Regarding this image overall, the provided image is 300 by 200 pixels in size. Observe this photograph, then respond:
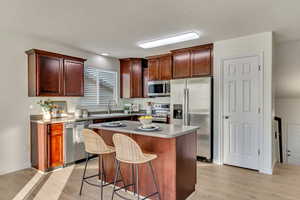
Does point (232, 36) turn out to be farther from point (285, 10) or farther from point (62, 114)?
point (62, 114)

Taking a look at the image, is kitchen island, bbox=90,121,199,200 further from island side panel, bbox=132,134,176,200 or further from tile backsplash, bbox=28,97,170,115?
tile backsplash, bbox=28,97,170,115

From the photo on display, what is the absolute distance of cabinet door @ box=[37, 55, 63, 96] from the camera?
12.0 ft

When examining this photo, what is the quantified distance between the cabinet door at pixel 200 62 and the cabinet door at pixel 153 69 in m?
1.11

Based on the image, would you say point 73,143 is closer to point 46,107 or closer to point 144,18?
point 46,107

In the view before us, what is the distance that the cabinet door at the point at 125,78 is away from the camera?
5.77 m

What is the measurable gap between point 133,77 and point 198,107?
2.40 meters

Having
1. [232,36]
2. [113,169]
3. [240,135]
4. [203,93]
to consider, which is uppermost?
[232,36]

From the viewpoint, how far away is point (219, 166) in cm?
384

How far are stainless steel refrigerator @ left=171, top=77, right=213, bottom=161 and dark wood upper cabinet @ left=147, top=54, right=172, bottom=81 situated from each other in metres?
0.58

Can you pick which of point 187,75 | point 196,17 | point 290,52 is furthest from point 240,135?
point 196,17

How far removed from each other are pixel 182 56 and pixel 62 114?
10.3 ft

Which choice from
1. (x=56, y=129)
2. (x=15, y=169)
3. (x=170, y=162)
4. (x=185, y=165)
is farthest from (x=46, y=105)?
(x=185, y=165)

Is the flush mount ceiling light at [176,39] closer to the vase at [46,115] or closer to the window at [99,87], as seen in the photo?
the window at [99,87]

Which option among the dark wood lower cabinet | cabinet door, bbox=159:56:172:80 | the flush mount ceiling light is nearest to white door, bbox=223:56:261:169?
the flush mount ceiling light
